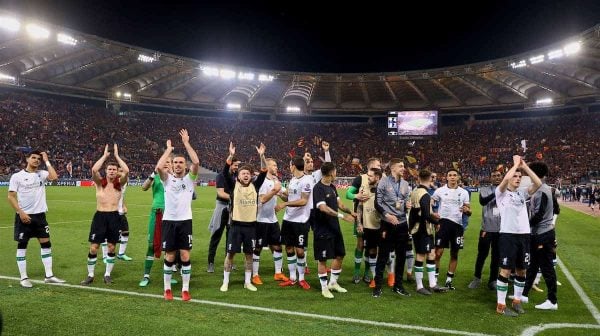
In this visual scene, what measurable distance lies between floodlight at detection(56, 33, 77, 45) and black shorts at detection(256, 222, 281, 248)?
34.7 meters

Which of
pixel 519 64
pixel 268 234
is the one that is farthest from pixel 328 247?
pixel 519 64

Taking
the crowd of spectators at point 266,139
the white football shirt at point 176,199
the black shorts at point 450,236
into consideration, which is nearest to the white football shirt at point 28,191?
the white football shirt at point 176,199

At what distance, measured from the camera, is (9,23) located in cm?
3275

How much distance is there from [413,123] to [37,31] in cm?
3517

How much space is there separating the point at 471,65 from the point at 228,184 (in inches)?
1669

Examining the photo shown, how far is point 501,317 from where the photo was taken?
6.62 m

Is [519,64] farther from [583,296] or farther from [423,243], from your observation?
[423,243]

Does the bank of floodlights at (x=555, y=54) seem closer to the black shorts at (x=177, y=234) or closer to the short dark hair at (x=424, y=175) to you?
the short dark hair at (x=424, y=175)

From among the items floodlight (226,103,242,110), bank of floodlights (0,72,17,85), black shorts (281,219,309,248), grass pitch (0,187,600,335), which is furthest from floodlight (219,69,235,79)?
black shorts (281,219,309,248)

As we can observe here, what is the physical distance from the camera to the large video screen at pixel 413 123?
46.8m

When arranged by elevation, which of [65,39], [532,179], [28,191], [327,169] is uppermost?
[65,39]

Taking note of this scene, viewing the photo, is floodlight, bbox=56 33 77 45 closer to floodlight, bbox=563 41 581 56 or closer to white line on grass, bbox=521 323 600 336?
white line on grass, bbox=521 323 600 336

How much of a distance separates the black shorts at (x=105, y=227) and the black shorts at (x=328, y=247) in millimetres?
3885

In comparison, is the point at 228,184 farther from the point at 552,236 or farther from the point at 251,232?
the point at 552,236
